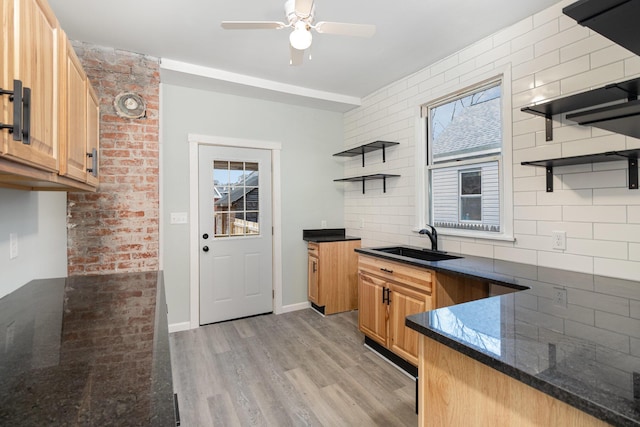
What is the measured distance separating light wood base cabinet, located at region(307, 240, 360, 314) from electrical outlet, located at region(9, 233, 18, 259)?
Result: 267 centimetres

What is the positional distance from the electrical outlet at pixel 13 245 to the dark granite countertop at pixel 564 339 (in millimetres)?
2019

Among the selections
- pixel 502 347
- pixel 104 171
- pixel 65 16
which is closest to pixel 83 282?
pixel 104 171

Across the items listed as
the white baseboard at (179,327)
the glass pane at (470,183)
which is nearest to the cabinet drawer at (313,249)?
the white baseboard at (179,327)

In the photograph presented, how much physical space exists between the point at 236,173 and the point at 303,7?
7.51 ft

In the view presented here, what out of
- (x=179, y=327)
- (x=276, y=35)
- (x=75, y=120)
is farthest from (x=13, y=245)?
(x=276, y=35)

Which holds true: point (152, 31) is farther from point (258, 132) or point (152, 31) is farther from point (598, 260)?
point (598, 260)

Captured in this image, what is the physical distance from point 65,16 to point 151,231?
1.76m

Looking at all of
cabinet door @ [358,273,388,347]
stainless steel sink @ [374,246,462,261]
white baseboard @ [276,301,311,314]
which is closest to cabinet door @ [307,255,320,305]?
white baseboard @ [276,301,311,314]

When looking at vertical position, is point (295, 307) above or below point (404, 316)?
below

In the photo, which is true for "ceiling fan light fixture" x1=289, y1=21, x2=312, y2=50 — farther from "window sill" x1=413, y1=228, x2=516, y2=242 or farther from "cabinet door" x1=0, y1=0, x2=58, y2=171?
"window sill" x1=413, y1=228, x2=516, y2=242

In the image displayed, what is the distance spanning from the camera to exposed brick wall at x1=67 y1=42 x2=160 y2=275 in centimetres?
265

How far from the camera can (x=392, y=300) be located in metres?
2.64

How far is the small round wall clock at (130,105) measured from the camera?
2.78 metres

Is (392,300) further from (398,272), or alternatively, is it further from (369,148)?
(369,148)
